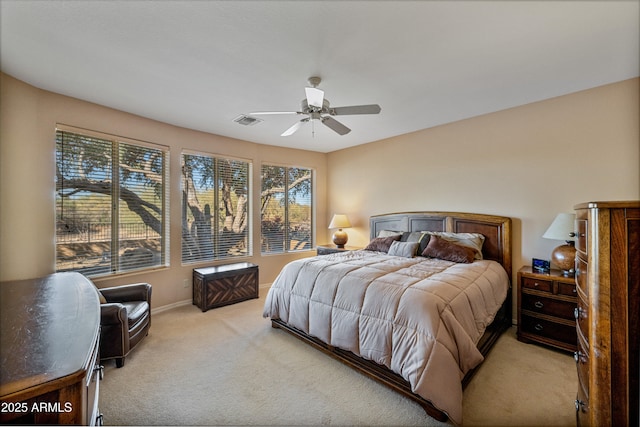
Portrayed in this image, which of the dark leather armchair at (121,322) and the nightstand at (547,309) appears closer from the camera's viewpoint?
the dark leather armchair at (121,322)

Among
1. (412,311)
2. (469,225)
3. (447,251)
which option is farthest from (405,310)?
(469,225)

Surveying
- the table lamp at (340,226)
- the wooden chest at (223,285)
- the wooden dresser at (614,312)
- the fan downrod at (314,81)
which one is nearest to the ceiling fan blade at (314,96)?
the fan downrod at (314,81)

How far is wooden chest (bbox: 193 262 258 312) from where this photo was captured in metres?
3.74

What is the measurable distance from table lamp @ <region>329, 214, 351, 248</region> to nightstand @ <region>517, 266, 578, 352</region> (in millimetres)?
2753

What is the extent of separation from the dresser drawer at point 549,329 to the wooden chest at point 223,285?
3608 millimetres

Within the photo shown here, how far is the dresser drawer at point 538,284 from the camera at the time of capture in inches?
106

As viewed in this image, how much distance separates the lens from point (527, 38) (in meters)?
1.97

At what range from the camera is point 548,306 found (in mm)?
2703

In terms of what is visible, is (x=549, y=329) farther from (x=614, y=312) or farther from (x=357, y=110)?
(x=357, y=110)

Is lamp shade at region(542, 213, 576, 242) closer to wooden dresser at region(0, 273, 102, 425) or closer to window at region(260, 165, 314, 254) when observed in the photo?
wooden dresser at region(0, 273, 102, 425)

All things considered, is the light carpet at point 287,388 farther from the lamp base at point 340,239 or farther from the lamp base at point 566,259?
the lamp base at point 340,239

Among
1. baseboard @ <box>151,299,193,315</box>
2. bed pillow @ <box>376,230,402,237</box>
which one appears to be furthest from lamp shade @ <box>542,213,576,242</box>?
baseboard @ <box>151,299,193,315</box>

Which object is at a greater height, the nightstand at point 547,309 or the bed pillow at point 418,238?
the bed pillow at point 418,238

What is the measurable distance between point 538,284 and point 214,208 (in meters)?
4.49
